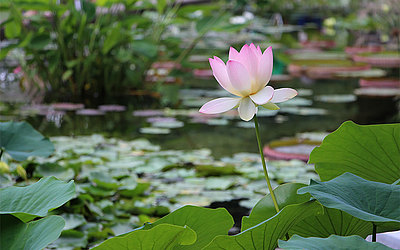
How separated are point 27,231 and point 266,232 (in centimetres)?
30

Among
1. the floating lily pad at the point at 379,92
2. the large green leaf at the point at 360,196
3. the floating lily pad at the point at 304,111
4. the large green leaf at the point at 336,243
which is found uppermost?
the large green leaf at the point at 360,196

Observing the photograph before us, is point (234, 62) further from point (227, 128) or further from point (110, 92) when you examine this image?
point (110, 92)

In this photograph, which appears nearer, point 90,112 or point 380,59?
point 90,112

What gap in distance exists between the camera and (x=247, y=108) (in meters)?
0.77

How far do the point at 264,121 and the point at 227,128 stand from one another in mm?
272

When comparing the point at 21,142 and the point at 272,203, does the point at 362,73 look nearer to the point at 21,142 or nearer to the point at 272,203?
the point at 21,142

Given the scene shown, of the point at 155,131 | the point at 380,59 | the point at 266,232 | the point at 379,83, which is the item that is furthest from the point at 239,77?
the point at 380,59

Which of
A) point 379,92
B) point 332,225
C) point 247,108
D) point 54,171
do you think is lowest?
point 379,92

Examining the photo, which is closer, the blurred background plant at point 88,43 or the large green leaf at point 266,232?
the large green leaf at point 266,232

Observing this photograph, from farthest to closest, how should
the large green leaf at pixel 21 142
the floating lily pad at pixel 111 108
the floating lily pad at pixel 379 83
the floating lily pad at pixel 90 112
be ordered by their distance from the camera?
the floating lily pad at pixel 379 83
the floating lily pad at pixel 111 108
the floating lily pad at pixel 90 112
the large green leaf at pixel 21 142

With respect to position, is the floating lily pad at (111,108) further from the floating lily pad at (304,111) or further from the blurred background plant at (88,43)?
the floating lily pad at (304,111)

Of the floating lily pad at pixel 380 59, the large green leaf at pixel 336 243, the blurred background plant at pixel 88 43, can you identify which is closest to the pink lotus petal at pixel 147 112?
the blurred background plant at pixel 88 43

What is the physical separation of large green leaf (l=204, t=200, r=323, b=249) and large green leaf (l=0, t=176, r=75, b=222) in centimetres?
22

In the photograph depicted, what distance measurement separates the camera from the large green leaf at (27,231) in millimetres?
689
